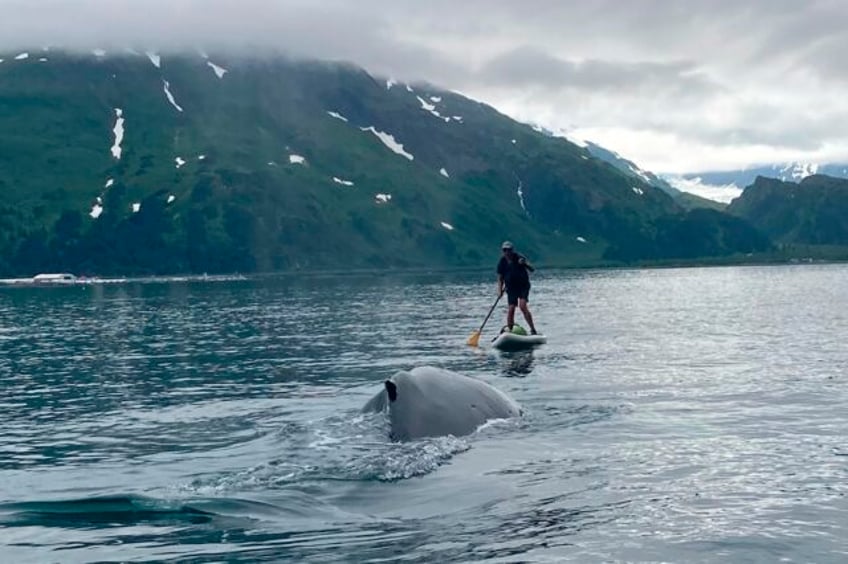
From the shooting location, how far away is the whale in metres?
20.0

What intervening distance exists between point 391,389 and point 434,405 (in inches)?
43.6

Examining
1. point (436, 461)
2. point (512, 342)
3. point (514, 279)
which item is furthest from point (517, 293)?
point (436, 461)

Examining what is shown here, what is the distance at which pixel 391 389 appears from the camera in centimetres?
2019

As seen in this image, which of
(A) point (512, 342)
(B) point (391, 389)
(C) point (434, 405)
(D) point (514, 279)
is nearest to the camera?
(B) point (391, 389)

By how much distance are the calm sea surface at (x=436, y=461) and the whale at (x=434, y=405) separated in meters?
0.47

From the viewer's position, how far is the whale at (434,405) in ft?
65.8

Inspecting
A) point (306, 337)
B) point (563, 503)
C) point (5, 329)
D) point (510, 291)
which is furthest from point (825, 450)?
point (5, 329)

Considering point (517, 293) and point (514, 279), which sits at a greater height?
point (514, 279)

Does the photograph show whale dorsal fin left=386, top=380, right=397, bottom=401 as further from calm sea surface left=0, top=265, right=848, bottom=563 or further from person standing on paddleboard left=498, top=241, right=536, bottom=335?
person standing on paddleboard left=498, top=241, right=536, bottom=335

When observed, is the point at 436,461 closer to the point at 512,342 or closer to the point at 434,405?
the point at 434,405

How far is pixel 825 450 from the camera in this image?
1823 centimetres

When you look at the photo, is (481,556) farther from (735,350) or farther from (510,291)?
(510,291)

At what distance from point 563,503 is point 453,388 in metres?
7.01

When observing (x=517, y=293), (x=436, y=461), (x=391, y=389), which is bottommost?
(x=436, y=461)
